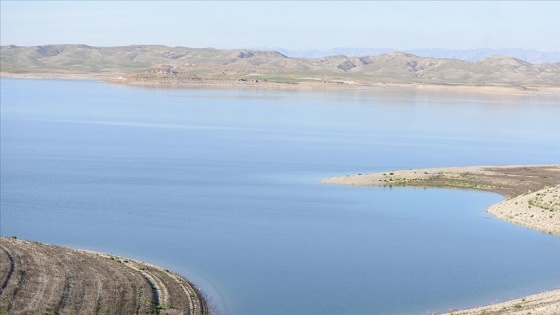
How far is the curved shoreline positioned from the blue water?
107 centimetres

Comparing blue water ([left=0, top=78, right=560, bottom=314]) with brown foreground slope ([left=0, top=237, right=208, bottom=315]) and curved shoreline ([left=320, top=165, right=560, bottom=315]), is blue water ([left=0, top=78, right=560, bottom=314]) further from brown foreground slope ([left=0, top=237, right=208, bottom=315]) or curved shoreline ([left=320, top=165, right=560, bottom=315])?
brown foreground slope ([left=0, top=237, right=208, bottom=315])

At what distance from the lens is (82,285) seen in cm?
2050

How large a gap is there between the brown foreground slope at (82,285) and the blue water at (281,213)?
134cm

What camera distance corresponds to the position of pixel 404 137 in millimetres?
69312

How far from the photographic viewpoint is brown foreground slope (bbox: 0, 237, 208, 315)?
18.9 m

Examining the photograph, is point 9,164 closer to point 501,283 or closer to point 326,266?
point 326,266

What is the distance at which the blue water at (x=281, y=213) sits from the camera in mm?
23609

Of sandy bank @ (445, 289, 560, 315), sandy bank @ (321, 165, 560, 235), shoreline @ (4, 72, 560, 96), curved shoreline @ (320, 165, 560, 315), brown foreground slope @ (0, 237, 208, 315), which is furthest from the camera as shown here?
shoreline @ (4, 72, 560, 96)

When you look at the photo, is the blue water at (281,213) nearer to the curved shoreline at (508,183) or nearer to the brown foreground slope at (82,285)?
the curved shoreline at (508,183)

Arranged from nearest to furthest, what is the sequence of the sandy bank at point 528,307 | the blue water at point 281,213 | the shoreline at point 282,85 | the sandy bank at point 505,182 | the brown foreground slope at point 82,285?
1. the sandy bank at point 528,307
2. the brown foreground slope at point 82,285
3. the blue water at point 281,213
4. the sandy bank at point 505,182
5. the shoreline at point 282,85

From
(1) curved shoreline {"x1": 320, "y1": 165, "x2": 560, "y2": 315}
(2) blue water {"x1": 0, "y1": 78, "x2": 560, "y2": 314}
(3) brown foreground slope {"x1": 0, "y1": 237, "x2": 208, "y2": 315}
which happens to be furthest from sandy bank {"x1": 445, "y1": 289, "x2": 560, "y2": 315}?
(1) curved shoreline {"x1": 320, "y1": 165, "x2": 560, "y2": 315}

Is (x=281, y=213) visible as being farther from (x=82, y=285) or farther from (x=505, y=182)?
(x=505, y=182)

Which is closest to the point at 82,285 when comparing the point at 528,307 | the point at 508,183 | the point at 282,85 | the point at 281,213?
the point at 528,307

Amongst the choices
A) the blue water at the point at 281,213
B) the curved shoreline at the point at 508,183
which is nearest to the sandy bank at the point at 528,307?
the blue water at the point at 281,213
